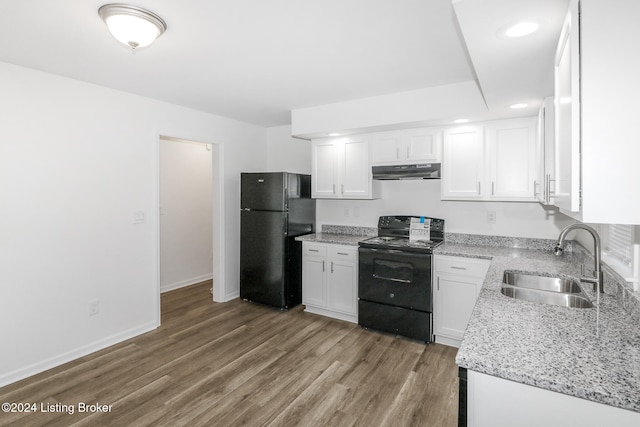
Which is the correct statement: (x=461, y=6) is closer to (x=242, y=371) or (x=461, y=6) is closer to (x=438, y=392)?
(x=438, y=392)

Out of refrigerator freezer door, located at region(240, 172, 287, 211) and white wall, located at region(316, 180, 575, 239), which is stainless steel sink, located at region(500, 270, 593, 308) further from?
refrigerator freezer door, located at region(240, 172, 287, 211)

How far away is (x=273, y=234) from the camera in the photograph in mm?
4086

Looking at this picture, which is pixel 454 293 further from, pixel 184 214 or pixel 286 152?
pixel 184 214

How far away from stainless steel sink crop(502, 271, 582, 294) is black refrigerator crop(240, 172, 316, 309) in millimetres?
2462

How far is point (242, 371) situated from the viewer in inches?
107

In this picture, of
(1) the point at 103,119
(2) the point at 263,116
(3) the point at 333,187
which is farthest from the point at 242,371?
(2) the point at 263,116

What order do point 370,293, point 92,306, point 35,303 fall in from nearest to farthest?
point 35,303, point 92,306, point 370,293

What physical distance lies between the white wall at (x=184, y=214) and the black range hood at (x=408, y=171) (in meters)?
3.07

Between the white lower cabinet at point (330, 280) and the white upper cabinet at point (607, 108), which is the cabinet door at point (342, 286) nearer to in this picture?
the white lower cabinet at point (330, 280)

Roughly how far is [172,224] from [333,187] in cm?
264

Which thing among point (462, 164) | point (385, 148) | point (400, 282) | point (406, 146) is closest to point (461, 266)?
point (400, 282)

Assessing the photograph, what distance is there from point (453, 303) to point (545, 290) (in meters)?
1.13

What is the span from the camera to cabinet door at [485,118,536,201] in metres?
3.00

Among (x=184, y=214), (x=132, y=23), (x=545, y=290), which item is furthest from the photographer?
(x=184, y=214)
